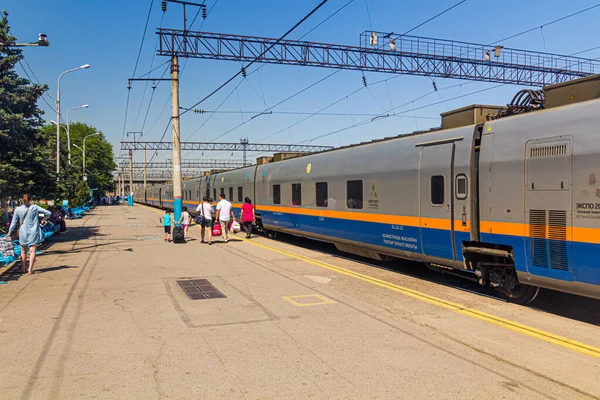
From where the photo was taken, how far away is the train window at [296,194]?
14.8m

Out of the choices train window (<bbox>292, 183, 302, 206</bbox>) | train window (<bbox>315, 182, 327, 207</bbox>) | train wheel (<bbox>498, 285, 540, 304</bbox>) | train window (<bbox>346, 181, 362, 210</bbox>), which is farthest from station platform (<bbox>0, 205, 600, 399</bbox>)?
train window (<bbox>292, 183, 302, 206</bbox>)

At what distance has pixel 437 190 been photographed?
329 inches

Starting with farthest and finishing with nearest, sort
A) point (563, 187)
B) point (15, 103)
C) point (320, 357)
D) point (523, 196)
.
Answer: point (15, 103)
point (523, 196)
point (563, 187)
point (320, 357)

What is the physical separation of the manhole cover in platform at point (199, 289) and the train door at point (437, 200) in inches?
151

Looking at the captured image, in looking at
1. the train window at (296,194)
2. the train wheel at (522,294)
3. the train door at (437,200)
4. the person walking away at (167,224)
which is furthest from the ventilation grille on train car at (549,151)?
the person walking away at (167,224)

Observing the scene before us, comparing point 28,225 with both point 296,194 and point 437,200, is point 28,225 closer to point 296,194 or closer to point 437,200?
point 296,194

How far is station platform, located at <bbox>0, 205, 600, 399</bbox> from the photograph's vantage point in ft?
13.8

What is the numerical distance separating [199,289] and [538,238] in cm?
553

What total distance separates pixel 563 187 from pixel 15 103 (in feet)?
47.2

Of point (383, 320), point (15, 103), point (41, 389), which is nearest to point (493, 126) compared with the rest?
point (383, 320)

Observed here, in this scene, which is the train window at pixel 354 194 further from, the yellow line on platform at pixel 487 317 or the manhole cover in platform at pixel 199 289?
the manhole cover in platform at pixel 199 289

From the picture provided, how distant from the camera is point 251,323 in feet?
20.3

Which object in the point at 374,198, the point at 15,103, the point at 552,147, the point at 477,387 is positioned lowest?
the point at 477,387

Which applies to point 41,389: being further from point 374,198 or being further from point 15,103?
point 15,103
